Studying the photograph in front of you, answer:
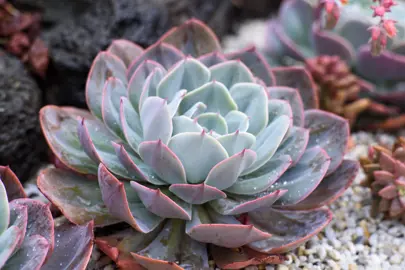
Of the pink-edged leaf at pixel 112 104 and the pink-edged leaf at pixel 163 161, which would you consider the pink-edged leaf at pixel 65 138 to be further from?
the pink-edged leaf at pixel 163 161

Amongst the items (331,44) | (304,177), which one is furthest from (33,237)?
(331,44)

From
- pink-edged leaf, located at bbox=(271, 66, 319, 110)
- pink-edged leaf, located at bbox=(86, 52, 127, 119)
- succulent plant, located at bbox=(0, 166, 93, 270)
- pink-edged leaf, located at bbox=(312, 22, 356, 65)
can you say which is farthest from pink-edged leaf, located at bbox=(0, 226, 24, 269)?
pink-edged leaf, located at bbox=(312, 22, 356, 65)

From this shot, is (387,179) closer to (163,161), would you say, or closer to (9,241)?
(163,161)

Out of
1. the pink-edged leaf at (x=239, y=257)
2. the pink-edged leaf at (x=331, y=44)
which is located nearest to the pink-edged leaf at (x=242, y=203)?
the pink-edged leaf at (x=239, y=257)

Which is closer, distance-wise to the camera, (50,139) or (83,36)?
(50,139)

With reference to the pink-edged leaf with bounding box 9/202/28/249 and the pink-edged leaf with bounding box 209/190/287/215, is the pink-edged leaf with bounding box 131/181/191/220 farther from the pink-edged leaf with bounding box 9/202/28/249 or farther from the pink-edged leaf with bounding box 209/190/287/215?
Result: the pink-edged leaf with bounding box 9/202/28/249

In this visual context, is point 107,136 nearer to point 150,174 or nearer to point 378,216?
point 150,174

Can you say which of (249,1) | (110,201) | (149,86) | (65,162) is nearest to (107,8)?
(149,86)
